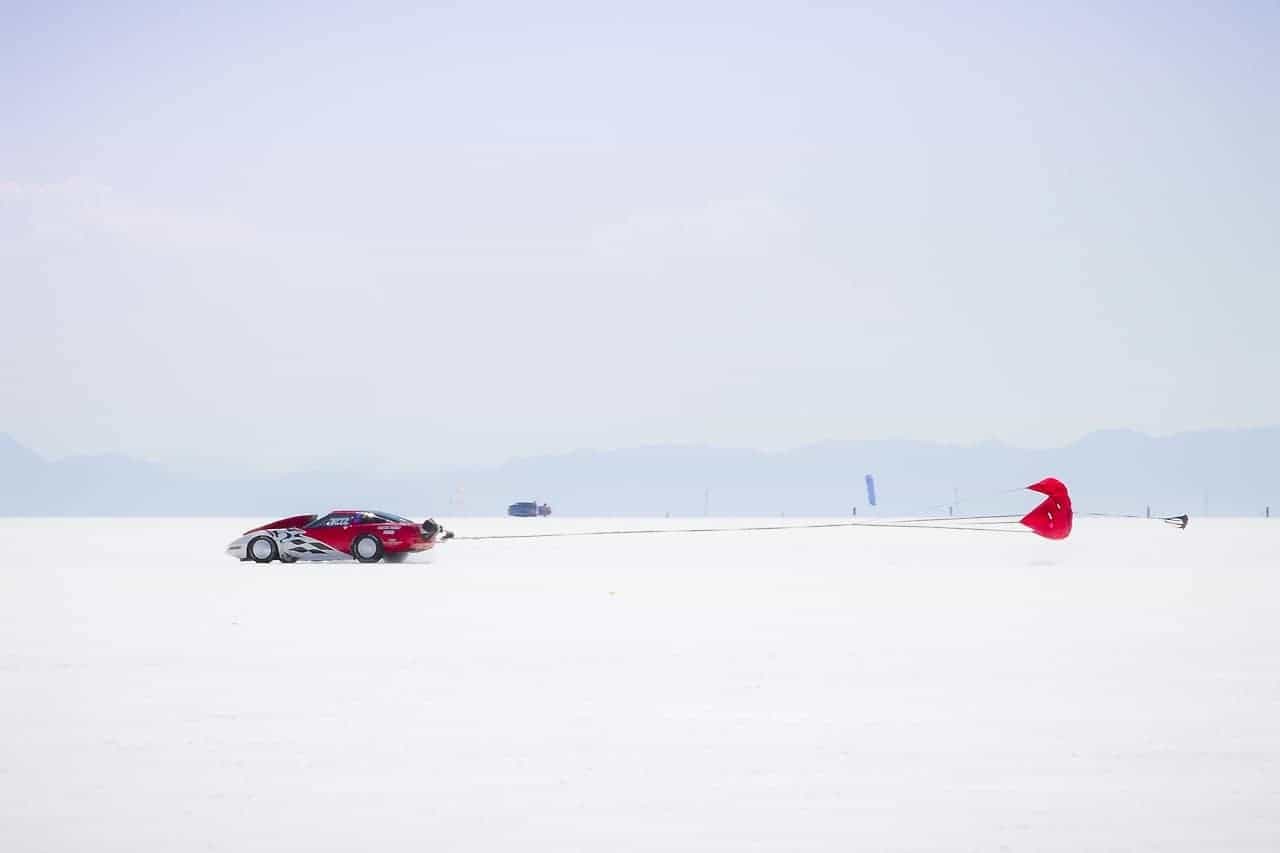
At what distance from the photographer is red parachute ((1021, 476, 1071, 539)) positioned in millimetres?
36125

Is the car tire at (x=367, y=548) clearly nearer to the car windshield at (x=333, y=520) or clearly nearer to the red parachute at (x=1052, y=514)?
the car windshield at (x=333, y=520)

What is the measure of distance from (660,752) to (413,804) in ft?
7.26

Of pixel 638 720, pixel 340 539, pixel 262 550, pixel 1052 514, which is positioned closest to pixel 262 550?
pixel 262 550

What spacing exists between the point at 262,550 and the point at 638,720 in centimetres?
2464

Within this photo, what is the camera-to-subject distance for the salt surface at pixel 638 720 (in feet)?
27.0

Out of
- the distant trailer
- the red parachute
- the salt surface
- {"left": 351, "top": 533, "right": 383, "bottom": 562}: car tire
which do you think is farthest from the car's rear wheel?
the distant trailer

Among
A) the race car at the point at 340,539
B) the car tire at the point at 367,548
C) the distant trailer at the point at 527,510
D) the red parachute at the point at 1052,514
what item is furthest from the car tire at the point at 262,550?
the distant trailer at the point at 527,510

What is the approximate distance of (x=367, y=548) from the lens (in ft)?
112

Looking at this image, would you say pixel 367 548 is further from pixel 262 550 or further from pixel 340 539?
pixel 262 550

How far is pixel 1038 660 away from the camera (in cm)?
1554

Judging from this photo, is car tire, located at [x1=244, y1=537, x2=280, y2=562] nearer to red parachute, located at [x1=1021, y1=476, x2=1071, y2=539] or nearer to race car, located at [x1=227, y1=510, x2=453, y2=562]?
race car, located at [x1=227, y1=510, x2=453, y2=562]

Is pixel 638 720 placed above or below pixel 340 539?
below

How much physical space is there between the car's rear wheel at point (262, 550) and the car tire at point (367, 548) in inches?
77.2

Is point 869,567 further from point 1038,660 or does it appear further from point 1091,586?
point 1038,660
